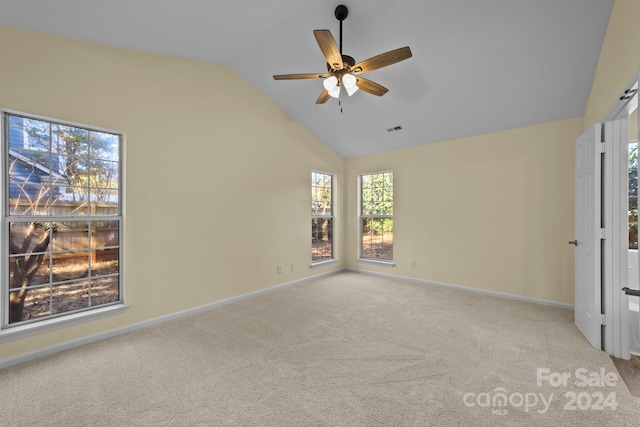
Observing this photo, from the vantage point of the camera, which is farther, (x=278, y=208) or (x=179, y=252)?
(x=278, y=208)

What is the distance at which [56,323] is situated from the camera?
8.27ft

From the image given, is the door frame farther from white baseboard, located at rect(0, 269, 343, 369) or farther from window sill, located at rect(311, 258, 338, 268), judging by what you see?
white baseboard, located at rect(0, 269, 343, 369)

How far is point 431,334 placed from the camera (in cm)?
282

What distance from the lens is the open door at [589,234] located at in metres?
2.47

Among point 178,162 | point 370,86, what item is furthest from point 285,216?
point 370,86

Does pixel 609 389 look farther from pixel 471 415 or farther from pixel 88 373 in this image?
pixel 88 373

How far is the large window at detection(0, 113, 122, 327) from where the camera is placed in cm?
239

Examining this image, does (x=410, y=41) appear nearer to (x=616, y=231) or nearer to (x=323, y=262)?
(x=616, y=231)

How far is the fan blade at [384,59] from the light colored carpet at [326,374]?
249cm

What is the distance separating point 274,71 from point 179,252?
2655mm

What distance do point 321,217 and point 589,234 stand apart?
381cm

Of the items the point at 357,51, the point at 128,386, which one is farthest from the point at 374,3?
the point at 128,386

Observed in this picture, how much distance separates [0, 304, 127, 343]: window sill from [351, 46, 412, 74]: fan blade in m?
3.36

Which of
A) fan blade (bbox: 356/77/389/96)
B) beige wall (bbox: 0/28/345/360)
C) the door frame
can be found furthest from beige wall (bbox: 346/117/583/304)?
fan blade (bbox: 356/77/389/96)
